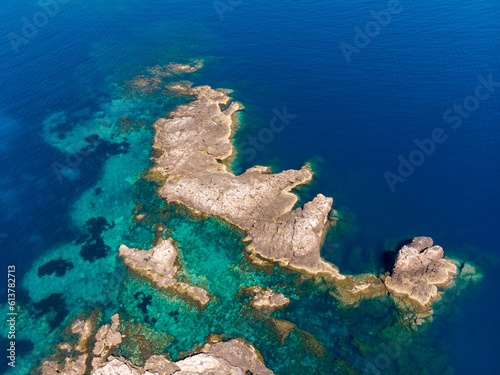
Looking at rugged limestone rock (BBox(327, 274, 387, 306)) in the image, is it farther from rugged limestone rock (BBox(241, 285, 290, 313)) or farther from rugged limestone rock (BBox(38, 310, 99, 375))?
rugged limestone rock (BBox(38, 310, 99, 375))

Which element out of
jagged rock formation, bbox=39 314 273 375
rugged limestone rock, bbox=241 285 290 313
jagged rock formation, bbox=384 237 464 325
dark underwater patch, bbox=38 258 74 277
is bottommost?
jagged rock formation, bbox=384 237 464 325

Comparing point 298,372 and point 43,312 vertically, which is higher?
point 43,312

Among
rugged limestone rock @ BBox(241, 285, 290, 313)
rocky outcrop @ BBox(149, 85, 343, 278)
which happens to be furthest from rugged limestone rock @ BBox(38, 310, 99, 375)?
rocky outcrop @ BBox(149, 85, 343, 278)

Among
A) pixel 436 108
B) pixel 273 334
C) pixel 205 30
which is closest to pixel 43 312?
pixel 273 334

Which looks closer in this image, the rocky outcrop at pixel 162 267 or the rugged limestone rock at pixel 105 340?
the rugged limestone rock at pixel 105 340

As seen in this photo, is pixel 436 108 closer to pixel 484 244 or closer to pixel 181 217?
pixel 484 244

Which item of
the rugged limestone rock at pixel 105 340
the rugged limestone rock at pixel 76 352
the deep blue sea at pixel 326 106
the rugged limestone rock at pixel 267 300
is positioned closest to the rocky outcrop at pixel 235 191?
the deep blue sea at pixel 326 106

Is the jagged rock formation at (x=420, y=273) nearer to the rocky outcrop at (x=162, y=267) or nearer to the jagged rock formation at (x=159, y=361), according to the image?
the jagged rock formation at (x=159, y=361)
